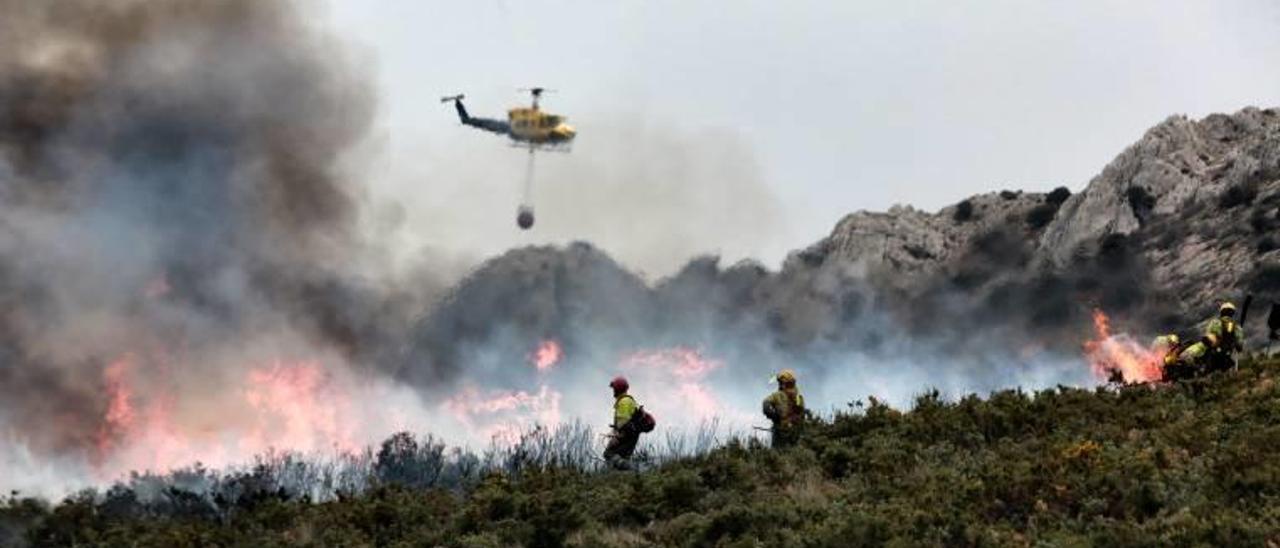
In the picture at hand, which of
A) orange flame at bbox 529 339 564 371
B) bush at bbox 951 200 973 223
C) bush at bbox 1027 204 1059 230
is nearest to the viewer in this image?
orange flame at bbox 529 339 564 371

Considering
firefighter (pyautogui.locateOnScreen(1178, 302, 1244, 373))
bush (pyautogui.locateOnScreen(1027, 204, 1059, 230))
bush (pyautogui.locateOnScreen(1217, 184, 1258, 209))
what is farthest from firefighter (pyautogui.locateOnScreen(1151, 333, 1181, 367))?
bush (pyautogui.locateOnScreen(1027, 204, 1059, 230))

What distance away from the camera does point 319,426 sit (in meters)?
69.2

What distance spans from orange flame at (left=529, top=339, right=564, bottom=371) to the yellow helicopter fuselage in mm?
14052

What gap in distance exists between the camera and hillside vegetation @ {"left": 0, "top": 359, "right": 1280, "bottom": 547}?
768 inches

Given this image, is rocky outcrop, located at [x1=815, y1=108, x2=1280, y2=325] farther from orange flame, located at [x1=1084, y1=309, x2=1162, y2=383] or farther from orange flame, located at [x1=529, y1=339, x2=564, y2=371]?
orange flame, located at [x1=529, y1=339, x2=564, y2=371]

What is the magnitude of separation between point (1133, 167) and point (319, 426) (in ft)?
181

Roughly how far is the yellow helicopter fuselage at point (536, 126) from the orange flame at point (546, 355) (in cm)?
1405

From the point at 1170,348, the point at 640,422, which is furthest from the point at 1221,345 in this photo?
the point at 640,422

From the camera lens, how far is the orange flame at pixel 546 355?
300ft

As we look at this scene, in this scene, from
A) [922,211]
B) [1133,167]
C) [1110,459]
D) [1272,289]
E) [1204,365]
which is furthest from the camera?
[922,211]

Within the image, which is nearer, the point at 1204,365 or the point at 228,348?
the point at 1204,365

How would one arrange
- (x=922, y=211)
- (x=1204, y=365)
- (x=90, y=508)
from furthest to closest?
(x=922, y=211) → (x=1204, y=365) → (x=90, y=508)

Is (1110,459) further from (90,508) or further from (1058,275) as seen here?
(1058,275)

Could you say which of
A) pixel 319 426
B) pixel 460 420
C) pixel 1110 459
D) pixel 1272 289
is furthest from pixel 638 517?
pixel 1272 289
